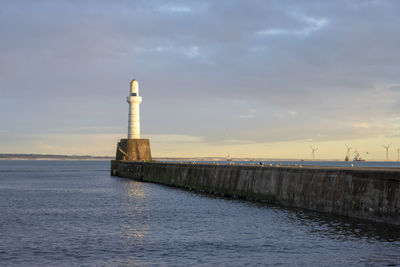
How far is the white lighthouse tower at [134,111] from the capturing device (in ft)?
290

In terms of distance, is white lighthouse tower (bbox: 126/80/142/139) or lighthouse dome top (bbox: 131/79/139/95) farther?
lighthouse dome top (bbox: 131/79/139/95)

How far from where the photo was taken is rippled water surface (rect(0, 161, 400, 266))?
21203mm

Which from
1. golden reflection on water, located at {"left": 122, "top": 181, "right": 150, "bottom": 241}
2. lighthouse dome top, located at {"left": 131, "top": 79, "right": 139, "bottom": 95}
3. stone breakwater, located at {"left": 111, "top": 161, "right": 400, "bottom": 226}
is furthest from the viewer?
lighthouse dome top, located at {"left": 131, "top": 79, "right": 139, "bottom": 95}

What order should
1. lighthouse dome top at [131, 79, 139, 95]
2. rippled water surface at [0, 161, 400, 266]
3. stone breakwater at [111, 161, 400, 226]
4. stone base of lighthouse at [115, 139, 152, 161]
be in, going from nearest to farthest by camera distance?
rippled water surface at [0, 161, 400, 266]
stone breakwater at [111, 161, 400, 226]
lighthouse dome top at [131, 79, 139, 95]
stone base of lighthouse at [115, 139, 152, 161]

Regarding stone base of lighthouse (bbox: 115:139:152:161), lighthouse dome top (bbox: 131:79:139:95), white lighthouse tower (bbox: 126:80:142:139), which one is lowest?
stone base of lighthouse (bbox: 115:139:152:161)

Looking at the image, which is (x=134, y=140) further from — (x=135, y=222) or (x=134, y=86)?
(x=135, y=222)

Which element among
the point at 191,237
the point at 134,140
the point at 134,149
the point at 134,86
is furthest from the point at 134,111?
the point at 191,237

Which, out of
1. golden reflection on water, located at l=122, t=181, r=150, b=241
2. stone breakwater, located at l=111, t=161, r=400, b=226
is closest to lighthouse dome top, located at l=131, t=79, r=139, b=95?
stone breakwater, located at l=111, t=161, r=400, b=226

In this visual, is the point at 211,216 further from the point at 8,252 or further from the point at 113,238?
the point at 8,252

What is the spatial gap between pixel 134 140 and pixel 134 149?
7.03 feet

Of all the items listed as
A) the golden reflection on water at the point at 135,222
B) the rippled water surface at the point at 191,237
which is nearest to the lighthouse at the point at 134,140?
the golden reflection on water at the point at 135,222

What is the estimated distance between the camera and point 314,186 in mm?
36281

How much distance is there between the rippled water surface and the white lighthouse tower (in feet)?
159

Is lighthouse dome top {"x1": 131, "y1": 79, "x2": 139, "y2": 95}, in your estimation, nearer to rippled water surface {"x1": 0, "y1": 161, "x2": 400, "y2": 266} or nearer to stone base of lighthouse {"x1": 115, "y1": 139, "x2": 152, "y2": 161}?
stone base of lighthouse {"x1": 115, "y1": 139, "x2": 152, "y2": 161}
